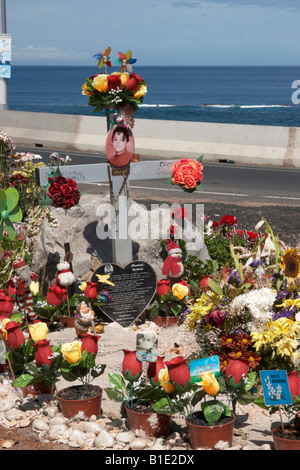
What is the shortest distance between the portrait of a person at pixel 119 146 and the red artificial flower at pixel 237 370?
2.68 metres

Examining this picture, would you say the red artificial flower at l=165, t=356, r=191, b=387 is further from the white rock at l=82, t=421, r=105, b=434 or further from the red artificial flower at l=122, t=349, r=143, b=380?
the white rock at l=82, t=421, r=105, b=434

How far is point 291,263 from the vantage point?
178 inches

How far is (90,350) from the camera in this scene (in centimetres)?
420

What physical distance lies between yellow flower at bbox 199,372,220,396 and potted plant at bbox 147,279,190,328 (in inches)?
92.5

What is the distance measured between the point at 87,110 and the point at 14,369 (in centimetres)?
7115

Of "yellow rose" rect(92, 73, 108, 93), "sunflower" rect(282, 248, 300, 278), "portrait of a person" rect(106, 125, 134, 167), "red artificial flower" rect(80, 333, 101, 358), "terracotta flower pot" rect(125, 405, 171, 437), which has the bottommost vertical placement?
"terracotta flower pot" rect(125, 405, 171, 437)

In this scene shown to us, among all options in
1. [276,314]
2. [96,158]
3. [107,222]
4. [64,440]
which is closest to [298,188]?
[96,158]

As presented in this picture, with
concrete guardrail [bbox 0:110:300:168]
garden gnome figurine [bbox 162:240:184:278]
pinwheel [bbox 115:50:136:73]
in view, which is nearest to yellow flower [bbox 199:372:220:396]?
garden gnome figurine [bbox 162:240:184:278]

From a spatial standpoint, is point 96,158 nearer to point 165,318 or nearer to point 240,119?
point 165,318

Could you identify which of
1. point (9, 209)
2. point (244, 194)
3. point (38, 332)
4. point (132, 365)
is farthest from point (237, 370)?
point (244, 194)

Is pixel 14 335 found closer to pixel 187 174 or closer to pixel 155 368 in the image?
pixel 155 368

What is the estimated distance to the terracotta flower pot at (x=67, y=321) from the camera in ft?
18.8

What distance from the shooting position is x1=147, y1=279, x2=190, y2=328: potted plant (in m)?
5.93

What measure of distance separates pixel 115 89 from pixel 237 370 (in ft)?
9.78
